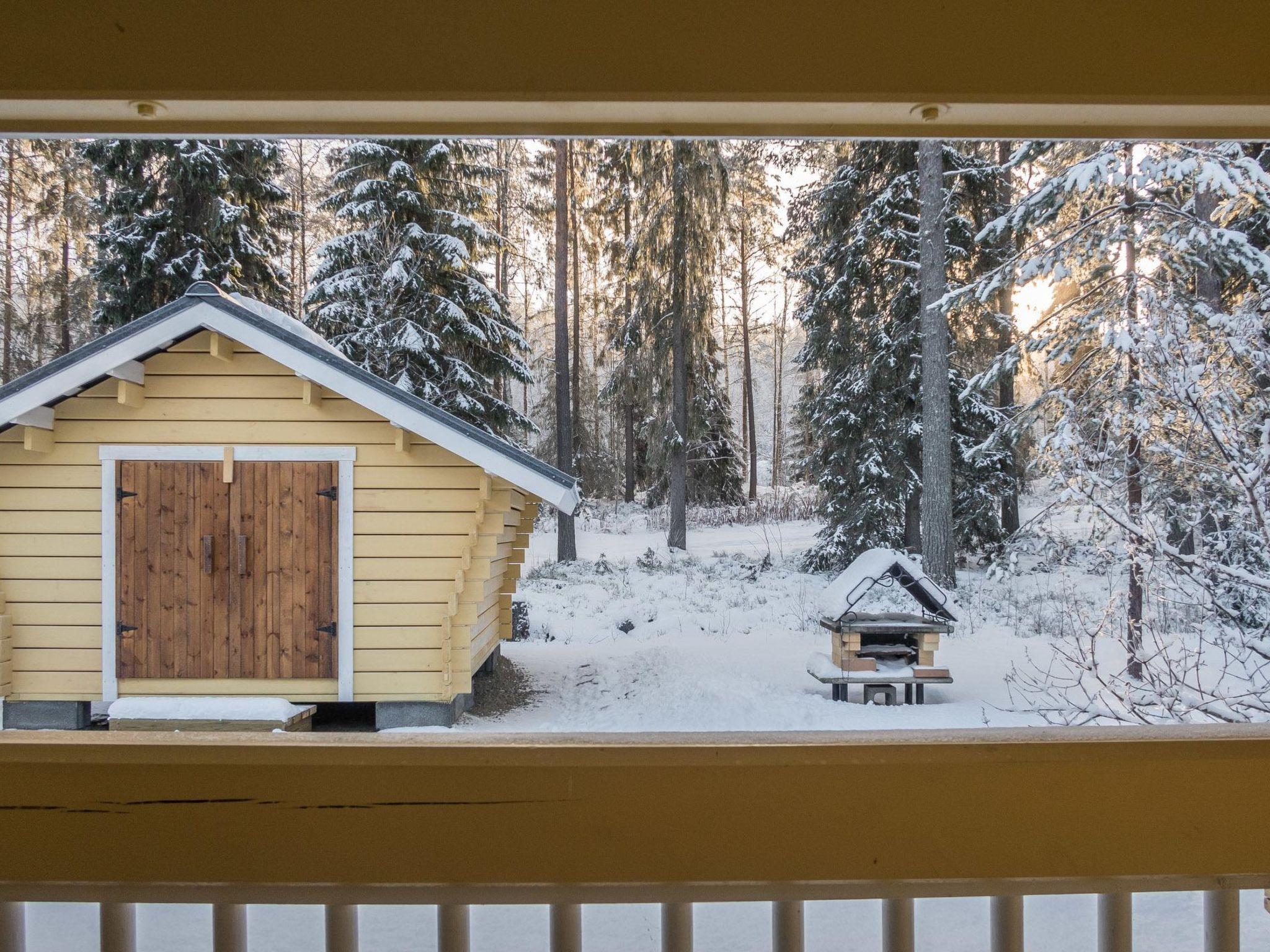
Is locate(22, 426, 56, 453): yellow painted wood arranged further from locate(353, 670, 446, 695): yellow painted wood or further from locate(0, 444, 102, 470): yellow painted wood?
locate(353, 670, 446, 695): yellow painted wood

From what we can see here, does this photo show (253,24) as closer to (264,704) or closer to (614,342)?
(264,704)

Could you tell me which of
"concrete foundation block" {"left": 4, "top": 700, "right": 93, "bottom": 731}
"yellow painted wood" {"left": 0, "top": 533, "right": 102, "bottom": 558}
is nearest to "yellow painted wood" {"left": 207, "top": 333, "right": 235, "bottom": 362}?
"yellow painted wood" {"left": 0, "top": 533, "right": 102, "bottom": 558}

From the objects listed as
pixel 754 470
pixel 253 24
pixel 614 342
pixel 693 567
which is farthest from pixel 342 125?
pixel 754 470

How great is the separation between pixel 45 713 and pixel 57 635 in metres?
0.55

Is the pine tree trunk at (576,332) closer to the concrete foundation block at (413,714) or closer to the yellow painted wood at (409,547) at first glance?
the yellow painted wood at (409,547)

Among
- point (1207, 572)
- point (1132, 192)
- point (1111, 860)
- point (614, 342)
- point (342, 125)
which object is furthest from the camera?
point (614, 342)

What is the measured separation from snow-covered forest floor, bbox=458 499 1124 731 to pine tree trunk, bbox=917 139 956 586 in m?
0.67

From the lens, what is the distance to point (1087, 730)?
31.9 inches

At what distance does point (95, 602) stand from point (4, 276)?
834cm

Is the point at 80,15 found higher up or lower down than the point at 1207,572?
higher up

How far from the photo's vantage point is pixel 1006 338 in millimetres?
10898

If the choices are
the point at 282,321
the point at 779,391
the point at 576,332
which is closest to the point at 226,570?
the point at 282,321

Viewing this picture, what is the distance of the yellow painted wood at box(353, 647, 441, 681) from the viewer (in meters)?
5.19

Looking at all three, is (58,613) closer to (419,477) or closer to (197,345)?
(197,345)
